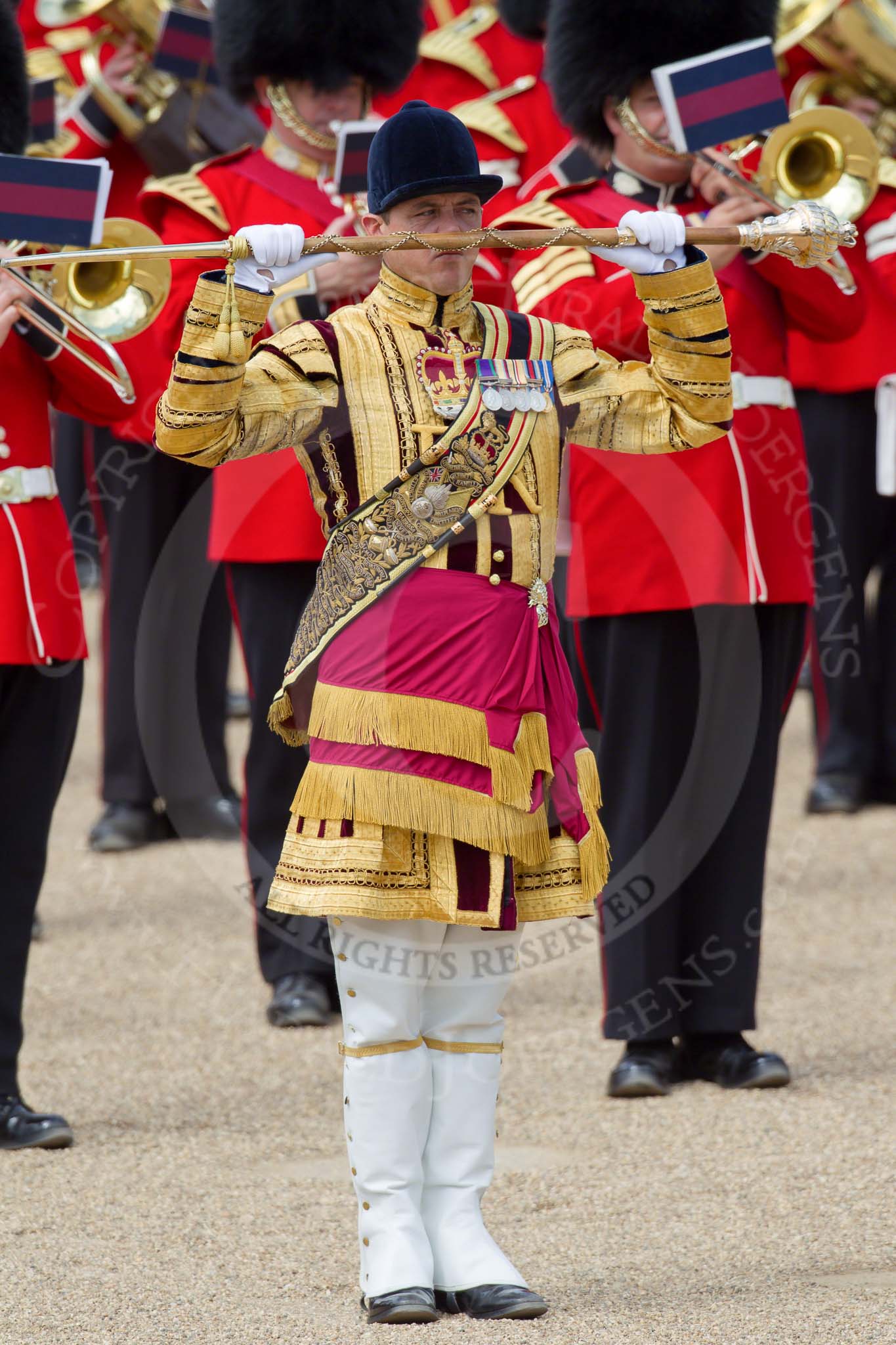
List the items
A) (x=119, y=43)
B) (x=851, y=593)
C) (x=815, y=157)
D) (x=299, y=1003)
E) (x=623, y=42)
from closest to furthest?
(x=623, y=42)
(x=815, y=157)
(x=299, y=1003)
(x=119, y=43)
(x=851, y=593)

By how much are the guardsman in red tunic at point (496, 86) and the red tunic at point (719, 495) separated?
1.22 metres

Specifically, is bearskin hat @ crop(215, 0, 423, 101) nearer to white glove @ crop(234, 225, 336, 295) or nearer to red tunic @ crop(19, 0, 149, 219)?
red tunic @ crop(19, 0, 149, 219)

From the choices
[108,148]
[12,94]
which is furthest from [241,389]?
[108,148]

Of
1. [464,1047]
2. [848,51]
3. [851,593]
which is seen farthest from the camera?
[851,593]

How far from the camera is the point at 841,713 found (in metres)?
6.36

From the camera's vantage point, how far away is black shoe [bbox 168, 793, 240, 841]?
6.25 meters

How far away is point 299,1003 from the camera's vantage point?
15.4 ft

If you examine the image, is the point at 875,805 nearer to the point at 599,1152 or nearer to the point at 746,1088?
the point at 746,1088

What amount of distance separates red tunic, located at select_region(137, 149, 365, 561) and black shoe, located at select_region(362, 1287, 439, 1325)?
1906 millimetres

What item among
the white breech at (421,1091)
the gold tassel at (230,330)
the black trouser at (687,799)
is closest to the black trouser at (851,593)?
the black trouser at (687,799)

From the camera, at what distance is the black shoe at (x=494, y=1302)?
305 centimetres

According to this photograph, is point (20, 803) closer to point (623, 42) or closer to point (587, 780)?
point (587, 780)

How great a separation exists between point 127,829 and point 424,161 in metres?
3.53

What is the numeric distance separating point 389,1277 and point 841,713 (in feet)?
11.9
